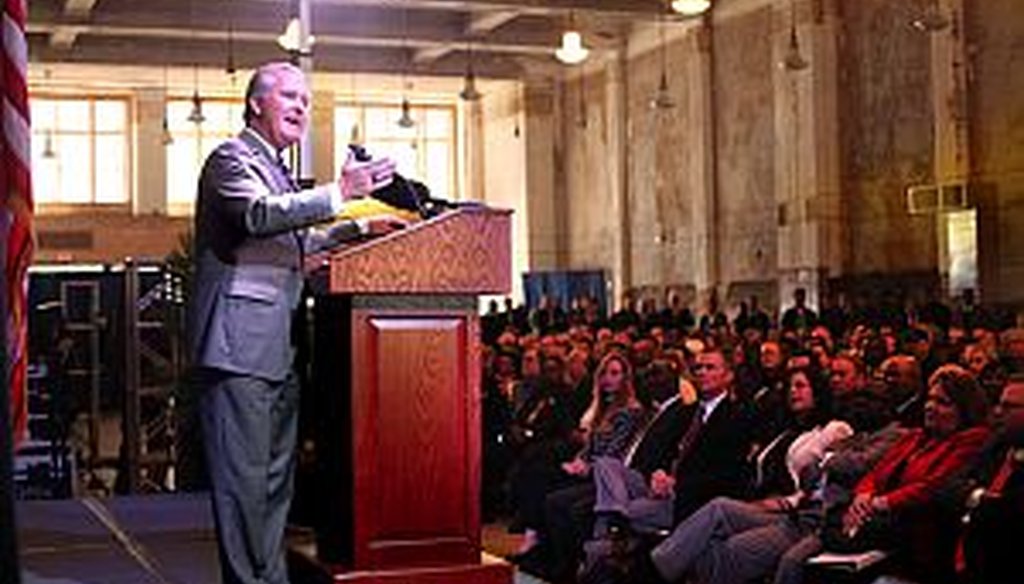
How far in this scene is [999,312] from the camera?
1413 cm

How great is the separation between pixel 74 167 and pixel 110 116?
1142 millimetres

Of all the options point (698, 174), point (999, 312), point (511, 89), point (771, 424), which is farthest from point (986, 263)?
point (511, 89)

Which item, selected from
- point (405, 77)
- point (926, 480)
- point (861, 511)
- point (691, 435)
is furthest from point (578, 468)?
point (405, 77)

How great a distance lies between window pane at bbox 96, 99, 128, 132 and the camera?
91.2 feet

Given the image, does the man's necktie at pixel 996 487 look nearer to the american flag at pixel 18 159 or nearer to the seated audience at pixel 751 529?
the seated audience at pixel 751 529

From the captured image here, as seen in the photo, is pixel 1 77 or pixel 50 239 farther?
pixel 50 239

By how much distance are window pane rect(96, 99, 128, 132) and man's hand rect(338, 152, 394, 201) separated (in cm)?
2558

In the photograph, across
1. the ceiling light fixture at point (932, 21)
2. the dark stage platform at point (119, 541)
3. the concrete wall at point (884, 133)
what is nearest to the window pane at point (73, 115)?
the concrete wall at point (884, 133)

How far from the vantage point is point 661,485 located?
721 cm

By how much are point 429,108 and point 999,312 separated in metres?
17.8

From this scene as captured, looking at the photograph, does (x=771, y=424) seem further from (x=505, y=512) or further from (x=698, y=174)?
(x=698, y=174)

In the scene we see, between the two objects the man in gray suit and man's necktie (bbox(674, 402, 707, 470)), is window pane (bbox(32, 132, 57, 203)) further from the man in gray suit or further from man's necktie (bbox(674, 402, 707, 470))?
the man in gray suit

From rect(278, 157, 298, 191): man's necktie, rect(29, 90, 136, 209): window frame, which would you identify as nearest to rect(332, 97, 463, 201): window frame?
rect(29, 90, 136, 209): window frame

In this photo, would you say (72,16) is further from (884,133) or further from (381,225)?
(381,225)
